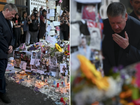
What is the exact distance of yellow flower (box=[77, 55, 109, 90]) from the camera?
1279 millimetres

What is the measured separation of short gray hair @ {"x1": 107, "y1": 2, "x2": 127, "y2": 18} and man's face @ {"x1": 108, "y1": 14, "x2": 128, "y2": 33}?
0.09ft

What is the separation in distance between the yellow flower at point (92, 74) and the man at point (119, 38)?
0.07 meters

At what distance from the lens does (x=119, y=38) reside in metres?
1.32

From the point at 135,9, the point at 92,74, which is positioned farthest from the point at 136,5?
the point at 92,74

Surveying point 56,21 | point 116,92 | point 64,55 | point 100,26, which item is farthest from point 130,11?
point 56,21

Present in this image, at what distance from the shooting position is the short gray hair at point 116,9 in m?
1.28

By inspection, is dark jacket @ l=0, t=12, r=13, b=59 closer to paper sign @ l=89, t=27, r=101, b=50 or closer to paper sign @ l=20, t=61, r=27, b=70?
paper sign @ l=20, t=61, r=27, b=70

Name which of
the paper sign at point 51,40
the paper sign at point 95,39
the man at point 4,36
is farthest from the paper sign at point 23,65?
the paper sign at point 95,39

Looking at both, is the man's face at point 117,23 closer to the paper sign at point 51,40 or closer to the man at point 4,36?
the man at point 4,36

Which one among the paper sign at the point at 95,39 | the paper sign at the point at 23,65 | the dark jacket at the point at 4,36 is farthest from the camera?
the paper sign at the point at 23,65

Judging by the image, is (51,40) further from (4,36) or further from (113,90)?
(113,90)

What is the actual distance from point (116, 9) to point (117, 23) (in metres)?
0.11

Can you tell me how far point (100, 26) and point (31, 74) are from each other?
12.0 feet

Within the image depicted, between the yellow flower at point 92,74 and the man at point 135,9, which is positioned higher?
the man at point 135,9
